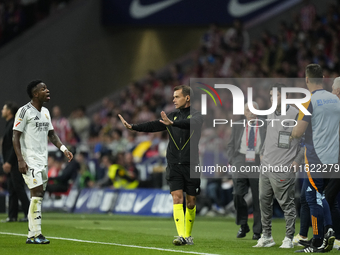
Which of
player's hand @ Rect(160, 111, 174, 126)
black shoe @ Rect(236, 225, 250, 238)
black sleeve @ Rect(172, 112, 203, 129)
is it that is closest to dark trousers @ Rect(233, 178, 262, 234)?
black shoe @ Rect(236, 225, 250, 238)

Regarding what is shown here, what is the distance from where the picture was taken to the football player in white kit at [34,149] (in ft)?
31.4

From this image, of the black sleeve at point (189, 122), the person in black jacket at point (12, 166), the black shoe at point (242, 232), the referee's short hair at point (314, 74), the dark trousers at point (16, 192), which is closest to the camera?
the referee's short hair at point (314, 74)

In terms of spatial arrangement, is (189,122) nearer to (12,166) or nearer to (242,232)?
(242,232)

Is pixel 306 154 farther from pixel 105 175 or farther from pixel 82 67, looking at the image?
pixel 82 67

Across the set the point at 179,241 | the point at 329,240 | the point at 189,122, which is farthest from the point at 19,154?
the point at 329,240

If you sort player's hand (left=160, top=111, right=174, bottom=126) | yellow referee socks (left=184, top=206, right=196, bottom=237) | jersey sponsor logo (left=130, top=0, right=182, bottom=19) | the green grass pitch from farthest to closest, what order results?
jersey sponsor logo (left=130, top=0, right=182, bottom=19) < yellow referee socks (left=184, top=206, right=196, bottom=237) < player's hand (left=160, top=111, right=174, bottom=126) < the green grass pitch

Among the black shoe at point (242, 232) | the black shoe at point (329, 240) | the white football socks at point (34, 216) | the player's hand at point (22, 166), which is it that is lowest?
the black shoe at point (242, 232)

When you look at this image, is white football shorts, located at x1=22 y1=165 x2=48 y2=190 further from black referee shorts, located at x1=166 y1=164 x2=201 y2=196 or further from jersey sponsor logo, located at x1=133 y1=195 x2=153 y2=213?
jersey sponsor logo, located at x1=133 y1=195 x2=153 y2=213

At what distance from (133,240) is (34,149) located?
91.0 inches

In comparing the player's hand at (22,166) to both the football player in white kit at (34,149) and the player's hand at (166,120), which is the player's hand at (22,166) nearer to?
the football player in white kit at (34,149)

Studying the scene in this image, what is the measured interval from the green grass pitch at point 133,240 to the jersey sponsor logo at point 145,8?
14.9 m

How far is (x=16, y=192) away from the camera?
14281 mm

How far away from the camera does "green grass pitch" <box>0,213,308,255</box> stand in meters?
9.01

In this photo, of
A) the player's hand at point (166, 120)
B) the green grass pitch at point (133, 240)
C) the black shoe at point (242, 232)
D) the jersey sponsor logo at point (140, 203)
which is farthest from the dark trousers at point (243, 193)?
the jersey sponsor logo at point (140, 203)
